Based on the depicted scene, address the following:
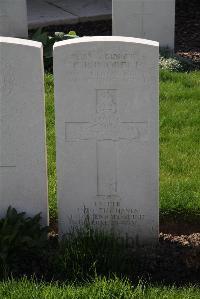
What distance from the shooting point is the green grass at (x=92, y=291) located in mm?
3939

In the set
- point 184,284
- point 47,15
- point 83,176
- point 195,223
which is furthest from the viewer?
point 47,15

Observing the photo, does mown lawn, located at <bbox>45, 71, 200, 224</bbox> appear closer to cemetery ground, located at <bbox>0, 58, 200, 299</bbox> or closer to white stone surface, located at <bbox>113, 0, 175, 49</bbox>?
cemetery ground, located at <bbox>0, 58, 200, 299</bbox>

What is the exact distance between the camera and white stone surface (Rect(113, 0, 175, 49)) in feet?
28.4

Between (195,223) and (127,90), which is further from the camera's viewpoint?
(195,223)

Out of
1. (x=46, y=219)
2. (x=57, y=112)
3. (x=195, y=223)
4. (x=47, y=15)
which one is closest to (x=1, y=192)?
(x=46, y=219)

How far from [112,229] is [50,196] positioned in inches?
30.7

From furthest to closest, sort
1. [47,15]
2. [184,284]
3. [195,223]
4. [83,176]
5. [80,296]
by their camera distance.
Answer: [47,15] < [195,223] < [83,176] < [184,284] < [80,296]

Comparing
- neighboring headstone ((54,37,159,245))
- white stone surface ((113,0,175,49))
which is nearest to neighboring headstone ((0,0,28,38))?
white stone surface ((113,0,175,49))

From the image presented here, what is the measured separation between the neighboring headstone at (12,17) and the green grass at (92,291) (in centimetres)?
525

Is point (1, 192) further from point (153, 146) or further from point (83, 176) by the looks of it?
point (153, 146)

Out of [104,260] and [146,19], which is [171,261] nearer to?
[104,260]

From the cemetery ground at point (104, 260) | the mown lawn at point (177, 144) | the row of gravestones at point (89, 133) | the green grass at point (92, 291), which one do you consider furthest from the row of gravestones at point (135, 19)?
the green grass at point (92, 291)

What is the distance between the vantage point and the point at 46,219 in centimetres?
473

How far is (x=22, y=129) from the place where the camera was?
4.50m
